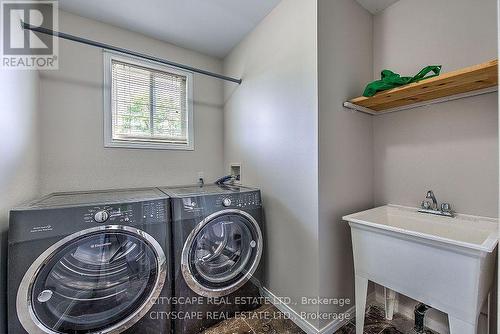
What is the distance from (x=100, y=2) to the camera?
1.69 metres

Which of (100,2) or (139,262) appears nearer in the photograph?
(139,262)

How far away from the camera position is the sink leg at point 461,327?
0.99 m

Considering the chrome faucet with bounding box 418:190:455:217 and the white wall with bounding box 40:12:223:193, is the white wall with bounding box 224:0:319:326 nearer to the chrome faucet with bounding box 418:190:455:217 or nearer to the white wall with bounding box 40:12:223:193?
the chrome faucet with bounding box 418:190:455:217

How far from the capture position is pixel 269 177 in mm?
1840

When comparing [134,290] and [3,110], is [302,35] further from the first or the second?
[134,290]

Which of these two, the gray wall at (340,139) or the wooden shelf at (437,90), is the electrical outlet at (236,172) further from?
the wooden shelf at (437,90)

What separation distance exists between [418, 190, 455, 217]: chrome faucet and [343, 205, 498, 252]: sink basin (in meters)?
0.03

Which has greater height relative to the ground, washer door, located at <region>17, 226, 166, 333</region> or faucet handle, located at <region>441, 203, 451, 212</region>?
faucet handle, located at <region>441, 203, 451, 212</region>

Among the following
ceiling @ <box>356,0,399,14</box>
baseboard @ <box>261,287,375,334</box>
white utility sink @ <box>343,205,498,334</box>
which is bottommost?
baseboard @ <box>261,287,375,334</box>

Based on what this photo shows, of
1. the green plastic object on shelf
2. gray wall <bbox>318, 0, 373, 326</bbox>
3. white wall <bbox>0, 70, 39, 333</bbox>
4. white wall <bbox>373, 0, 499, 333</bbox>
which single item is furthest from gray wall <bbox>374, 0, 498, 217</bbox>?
white wall <bbox>0, 70, 39, 333</bbox>

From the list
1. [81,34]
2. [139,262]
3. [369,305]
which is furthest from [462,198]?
[81,34]

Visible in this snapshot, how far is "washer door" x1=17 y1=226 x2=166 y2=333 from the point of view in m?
1.07

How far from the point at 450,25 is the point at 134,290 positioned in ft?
8.81

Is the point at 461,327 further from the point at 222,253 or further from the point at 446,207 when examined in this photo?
the point at 222,253
